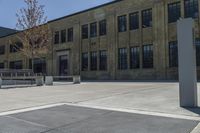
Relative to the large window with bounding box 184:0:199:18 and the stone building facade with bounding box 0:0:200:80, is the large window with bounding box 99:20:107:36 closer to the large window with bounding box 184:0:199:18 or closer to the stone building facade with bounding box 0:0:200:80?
the stone building facade with bounding box 0:0:200:80

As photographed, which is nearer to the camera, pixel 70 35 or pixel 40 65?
pixel 70 35

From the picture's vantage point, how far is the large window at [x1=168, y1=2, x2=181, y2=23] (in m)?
31.9

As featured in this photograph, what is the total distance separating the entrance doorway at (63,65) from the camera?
46347 mm

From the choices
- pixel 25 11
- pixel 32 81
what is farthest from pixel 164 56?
pixel 25 11

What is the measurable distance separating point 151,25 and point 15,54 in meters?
34.1

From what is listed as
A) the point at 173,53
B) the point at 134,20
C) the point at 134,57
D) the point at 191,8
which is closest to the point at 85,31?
the point at 134,20

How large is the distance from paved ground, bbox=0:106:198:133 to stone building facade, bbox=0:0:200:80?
23952 mm

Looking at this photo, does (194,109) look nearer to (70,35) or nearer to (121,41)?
(121,41)

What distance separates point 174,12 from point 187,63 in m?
24.1

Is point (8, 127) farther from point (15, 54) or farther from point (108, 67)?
point (15, 54)

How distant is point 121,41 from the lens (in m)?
37.5

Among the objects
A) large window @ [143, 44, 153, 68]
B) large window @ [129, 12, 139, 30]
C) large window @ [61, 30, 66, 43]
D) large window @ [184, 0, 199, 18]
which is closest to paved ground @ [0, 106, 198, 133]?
large window @ [184, 0, 199, 18]

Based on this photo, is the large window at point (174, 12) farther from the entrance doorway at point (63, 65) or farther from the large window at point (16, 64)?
the large window at point (16, 64)

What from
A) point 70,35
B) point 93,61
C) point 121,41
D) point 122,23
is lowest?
point 93,61
